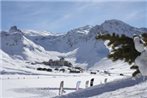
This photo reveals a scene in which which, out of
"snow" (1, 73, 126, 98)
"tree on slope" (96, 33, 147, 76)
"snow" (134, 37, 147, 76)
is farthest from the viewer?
"snow" (1, 73, 126, 98)

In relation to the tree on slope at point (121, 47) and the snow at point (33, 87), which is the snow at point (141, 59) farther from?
the snow at point (33, 87)

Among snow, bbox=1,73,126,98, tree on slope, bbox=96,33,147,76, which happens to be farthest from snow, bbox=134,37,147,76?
snow, bbox=1,73,126,98

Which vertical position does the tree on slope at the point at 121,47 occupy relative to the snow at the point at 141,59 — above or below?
above

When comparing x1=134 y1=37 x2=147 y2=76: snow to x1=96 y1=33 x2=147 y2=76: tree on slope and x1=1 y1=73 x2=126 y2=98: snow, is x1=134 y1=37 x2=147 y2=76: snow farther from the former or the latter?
x1=1 y1=73 x2=126 y2=98: snow

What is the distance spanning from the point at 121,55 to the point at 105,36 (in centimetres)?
100

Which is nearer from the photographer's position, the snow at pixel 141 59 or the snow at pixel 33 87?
the snow at pixel 141 59

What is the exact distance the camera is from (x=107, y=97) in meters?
10.5

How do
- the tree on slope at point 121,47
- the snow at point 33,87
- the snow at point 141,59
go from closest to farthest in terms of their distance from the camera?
the snow at point 141,59
the tree on slope at point 121,47
the snow at point 33,87

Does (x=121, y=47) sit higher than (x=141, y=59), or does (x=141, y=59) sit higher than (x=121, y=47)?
(x=121, y=47)

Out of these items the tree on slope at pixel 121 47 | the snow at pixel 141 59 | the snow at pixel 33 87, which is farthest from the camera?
the snow at pixel 33 87

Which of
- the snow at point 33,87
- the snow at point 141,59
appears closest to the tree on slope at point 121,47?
the snow at point 141,59

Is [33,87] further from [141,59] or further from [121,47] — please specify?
[141,59]

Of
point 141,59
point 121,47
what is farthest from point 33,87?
point 141,59

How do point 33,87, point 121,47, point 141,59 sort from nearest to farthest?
point 141,59, point 121,47, point 33,87
